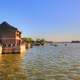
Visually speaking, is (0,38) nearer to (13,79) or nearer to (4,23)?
(4,23)

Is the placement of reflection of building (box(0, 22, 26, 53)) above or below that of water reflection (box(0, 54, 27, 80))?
above

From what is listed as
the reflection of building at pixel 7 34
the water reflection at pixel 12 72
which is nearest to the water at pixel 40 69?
the water reflection at pixel 12 72

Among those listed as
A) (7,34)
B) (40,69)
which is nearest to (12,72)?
(40,69)

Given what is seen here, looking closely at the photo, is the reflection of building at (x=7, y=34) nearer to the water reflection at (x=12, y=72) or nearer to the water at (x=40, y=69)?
the water at (x=40, y=69)

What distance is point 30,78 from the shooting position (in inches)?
900

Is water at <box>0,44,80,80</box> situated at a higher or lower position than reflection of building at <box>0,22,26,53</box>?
lower

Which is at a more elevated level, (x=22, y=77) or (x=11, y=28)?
(x=11, y=28)

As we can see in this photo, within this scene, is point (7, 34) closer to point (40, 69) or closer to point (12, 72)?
point (40, 69)

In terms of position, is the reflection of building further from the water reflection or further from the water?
the water reflection

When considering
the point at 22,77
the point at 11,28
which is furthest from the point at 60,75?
the point at 11,28

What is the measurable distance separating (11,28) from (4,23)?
2584 millimetres

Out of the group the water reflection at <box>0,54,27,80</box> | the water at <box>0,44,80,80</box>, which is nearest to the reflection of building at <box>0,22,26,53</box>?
the water at <box>0,44,80,80</box>

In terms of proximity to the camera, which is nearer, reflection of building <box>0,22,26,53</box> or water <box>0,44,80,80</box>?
water <box>0,44,80,80</box>

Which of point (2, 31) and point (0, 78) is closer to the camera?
point (0, 78)
